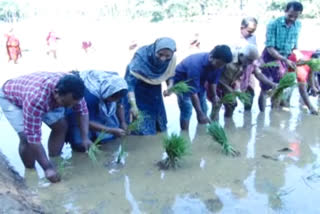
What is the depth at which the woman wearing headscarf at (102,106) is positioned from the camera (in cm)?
416

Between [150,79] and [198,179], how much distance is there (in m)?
1.59

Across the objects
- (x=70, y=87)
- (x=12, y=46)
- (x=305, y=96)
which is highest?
(x=70, y=87)

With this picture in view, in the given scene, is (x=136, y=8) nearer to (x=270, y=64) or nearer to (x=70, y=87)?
(x=270, y=64)

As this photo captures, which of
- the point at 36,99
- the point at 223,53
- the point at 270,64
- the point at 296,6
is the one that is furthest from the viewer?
the point at 270,64

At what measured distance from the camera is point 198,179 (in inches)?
149

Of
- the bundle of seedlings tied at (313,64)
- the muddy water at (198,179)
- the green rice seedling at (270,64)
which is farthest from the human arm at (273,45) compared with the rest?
the muddy water at (198,179)

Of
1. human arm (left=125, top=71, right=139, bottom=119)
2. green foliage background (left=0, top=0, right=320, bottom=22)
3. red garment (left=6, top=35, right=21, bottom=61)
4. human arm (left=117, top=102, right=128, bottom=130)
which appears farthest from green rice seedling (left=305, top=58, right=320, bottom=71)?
green foliage background (left=0, top=0, right=320, bottom=22)

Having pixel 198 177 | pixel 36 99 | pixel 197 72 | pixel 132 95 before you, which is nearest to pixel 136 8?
pixel 197 72

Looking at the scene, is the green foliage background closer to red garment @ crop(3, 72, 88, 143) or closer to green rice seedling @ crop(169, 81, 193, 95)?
green rice seedling @ crop(169, 81, 193, 95)

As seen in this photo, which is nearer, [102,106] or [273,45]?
[102,106]

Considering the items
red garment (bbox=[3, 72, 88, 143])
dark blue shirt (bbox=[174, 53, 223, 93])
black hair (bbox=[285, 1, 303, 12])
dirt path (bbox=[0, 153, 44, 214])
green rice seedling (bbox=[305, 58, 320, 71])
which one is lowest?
dirt path (bbox=[0, 153, 44, 214])

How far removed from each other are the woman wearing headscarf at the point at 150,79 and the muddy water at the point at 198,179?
0.24 metres

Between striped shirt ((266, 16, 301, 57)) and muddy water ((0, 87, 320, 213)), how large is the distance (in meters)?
1.46

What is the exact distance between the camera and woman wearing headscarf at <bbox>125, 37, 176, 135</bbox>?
4500 mm
